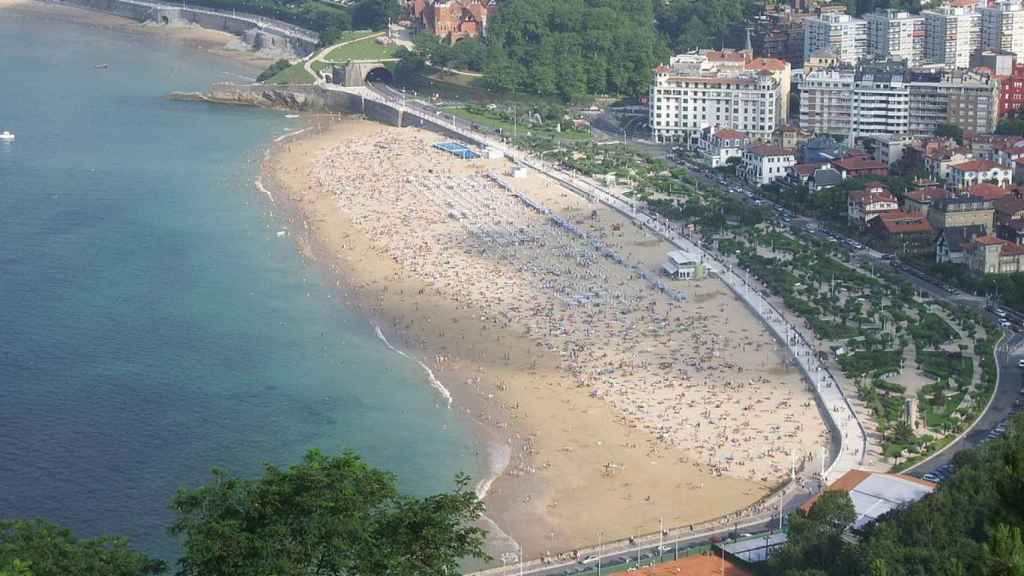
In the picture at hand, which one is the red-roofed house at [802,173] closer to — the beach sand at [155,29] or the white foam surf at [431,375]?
the white foam surf at [431,375]

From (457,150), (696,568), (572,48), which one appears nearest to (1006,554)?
(696,568)

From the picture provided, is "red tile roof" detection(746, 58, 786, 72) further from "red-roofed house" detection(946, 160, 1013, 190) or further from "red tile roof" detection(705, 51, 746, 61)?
"red-roofed house" detection(946, 160, 1013, 190)

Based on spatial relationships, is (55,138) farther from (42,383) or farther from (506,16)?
(42,383)

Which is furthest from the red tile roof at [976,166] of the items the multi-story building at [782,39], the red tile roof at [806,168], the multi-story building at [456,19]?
the multi-story building at [456,19]

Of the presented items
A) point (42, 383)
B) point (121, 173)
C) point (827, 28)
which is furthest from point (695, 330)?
point (827, 28)

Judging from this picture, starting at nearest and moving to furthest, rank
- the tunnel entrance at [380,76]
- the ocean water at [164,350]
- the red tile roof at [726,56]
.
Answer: the ocean water at [164,350] → the red tile roof at [726,56] → the tunnel entrance at [380,76]

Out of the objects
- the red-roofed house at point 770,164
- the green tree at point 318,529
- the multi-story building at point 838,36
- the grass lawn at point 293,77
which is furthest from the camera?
the grass lawn at point 293,77
